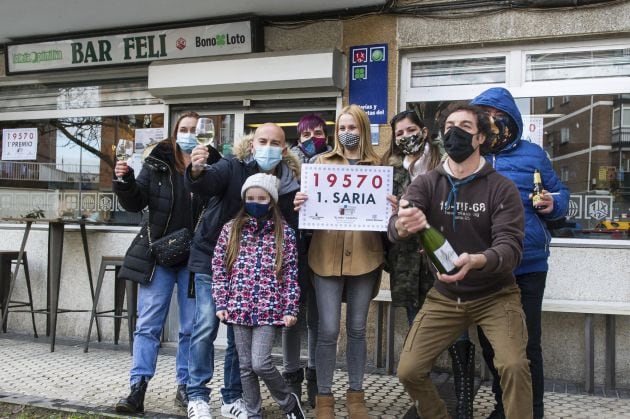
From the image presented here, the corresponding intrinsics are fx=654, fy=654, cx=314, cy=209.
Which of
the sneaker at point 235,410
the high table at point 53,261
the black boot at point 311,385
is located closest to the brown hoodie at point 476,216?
the black boot at point 311,385

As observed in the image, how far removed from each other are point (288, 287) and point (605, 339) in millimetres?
2953

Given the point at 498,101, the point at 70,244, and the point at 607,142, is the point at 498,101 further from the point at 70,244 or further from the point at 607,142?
the point at 70,244

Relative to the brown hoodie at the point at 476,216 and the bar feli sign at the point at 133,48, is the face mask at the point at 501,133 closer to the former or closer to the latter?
the brown hoodie at the point at 476,216

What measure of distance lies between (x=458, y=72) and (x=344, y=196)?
98.7 inches

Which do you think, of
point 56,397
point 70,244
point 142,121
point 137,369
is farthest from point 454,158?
point 70,244

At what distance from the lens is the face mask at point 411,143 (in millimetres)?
4273

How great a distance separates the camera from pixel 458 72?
5961 millimetres

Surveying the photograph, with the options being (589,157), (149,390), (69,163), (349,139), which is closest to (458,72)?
(589,157)

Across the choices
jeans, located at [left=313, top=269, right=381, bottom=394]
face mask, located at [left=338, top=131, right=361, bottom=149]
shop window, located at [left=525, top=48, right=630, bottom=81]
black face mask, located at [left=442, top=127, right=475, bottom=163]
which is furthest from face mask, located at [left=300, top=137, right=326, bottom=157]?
shop window, located at [left=525, top=48, right=630, bottom=81]

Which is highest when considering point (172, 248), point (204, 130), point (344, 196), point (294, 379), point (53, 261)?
Result: point (204, 130)

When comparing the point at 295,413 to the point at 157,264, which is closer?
the point at 295,413

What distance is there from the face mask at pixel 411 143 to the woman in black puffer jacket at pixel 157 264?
142cm

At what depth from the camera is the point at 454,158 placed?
3.49m

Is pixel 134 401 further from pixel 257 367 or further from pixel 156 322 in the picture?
pixel 257 367
